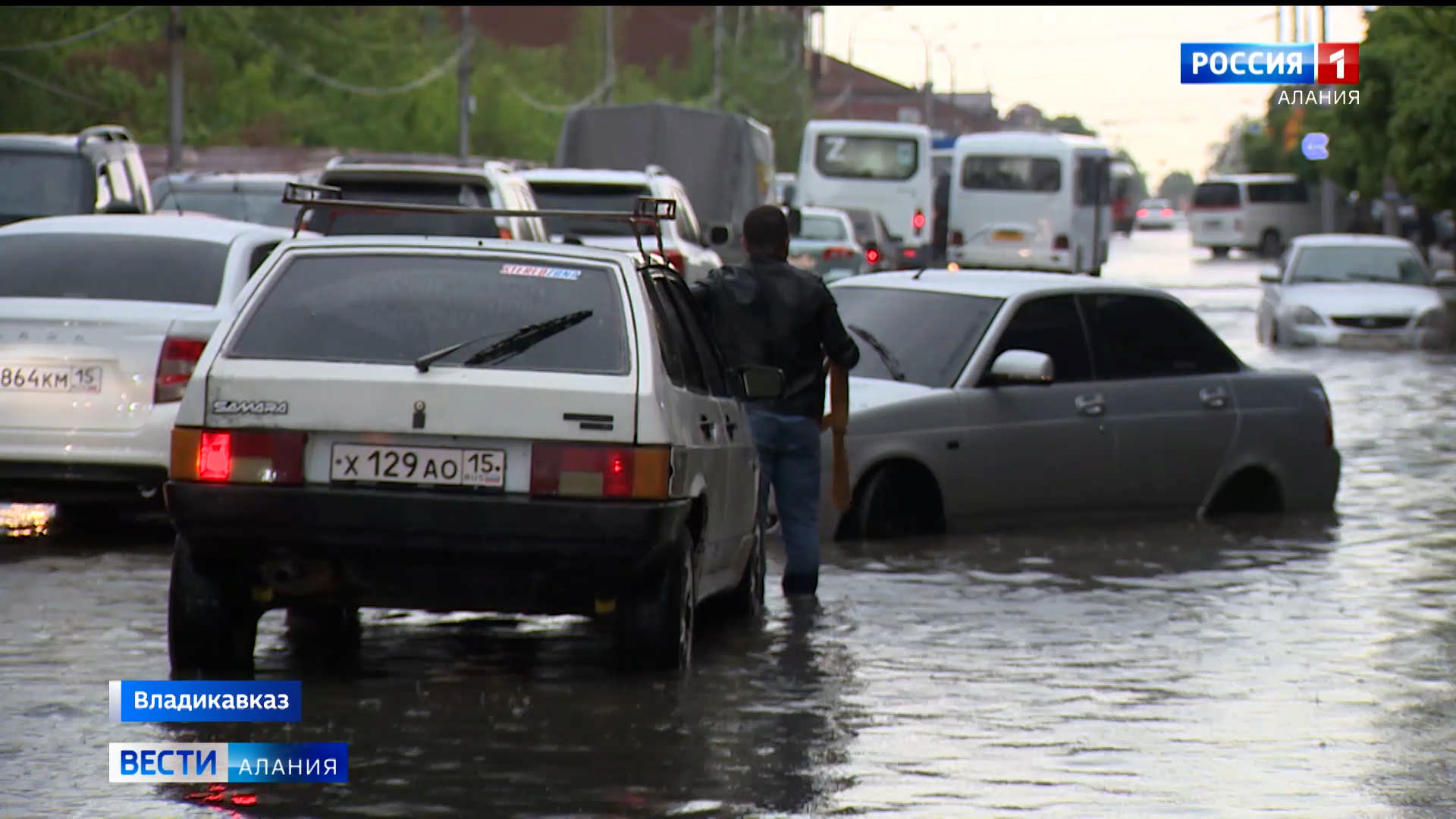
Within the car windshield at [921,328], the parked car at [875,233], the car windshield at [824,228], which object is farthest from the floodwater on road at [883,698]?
the parked car at [875,233]

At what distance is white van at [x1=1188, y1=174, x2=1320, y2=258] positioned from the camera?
89188mm

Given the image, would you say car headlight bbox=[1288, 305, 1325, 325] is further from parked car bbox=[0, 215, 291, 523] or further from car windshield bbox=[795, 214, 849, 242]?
parked car bbox=[0, 215, 291, 523]

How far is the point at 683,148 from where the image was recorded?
3894 cm

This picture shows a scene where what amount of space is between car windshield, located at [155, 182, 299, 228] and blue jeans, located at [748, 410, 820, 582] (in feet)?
43.1

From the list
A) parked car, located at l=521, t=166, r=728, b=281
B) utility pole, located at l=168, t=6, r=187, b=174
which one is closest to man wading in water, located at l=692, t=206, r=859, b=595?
parked car, located at l=521, t=166, r=728, b=281

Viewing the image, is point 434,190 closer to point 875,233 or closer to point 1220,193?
point 875,233

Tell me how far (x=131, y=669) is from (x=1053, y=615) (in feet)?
12.7

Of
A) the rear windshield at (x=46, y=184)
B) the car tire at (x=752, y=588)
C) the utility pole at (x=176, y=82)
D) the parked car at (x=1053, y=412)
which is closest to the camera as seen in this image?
the car tire at (x=752, y=588)

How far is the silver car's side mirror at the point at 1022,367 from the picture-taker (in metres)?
13.6

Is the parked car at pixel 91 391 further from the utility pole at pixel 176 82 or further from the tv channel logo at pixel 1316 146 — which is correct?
the tv channel logo at pixel 1316 146

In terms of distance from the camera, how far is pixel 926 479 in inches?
548

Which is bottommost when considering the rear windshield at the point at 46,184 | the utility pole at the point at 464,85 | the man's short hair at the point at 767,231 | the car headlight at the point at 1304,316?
the car headlight at the point at 1304,316

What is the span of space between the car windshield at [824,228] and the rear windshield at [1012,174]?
12.3 meters
